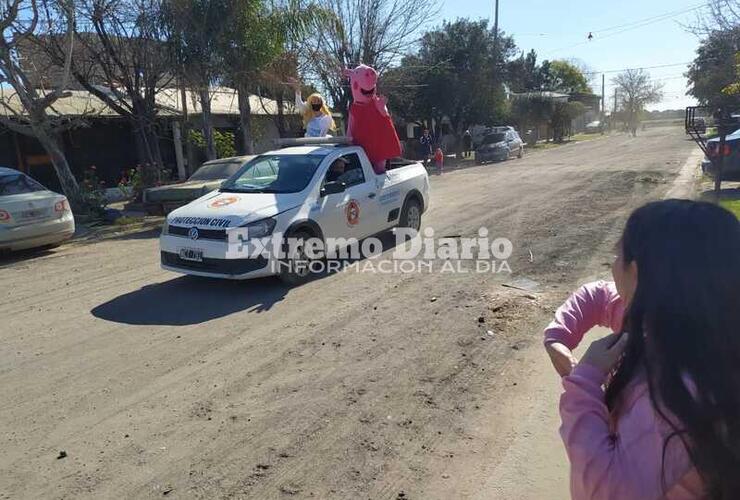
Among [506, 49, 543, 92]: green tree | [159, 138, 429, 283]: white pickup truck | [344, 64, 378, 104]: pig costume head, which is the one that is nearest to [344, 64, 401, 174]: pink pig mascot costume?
[344, 64, 378, 104]: pig costume head

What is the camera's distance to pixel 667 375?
3.84 feet

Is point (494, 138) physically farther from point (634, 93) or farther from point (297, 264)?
point (634, 93)

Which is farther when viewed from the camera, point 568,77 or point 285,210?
point 568,77

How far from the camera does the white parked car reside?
897 cm

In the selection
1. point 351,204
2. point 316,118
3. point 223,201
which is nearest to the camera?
point 223,201

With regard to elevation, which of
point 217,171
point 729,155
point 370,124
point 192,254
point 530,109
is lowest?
point 192,254

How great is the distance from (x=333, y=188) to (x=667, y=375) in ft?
20.9

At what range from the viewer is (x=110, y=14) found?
15.4 m

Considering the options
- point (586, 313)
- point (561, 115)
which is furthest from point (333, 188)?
point (561, 115)

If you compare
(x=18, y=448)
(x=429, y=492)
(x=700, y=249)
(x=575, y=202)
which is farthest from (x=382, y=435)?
(x=575, y=202)

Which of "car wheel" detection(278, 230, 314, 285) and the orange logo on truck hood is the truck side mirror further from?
the orange logo on truck hood

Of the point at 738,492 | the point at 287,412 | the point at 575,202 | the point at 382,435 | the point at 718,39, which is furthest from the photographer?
the point at 718,39

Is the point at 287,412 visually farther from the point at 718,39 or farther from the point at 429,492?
the point at 718,39

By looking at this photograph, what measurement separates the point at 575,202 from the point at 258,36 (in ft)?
31.1
